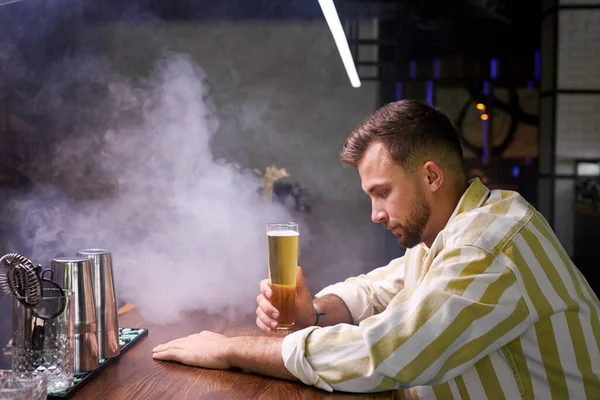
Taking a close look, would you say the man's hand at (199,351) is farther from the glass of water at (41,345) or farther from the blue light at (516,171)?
the blue light at (516,171)

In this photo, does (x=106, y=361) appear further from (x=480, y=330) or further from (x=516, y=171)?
(x=516, y=171)

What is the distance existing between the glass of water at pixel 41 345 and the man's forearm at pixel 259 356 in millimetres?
339

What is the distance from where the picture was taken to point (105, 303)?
1447 millimetres

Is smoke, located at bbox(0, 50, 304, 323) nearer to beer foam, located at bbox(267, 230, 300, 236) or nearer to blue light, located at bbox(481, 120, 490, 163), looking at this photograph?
beer foam, located at bbox(267, 230, 300, 236)

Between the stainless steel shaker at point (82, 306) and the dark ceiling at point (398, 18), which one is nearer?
the stainless steel shaker at point (82, 306)

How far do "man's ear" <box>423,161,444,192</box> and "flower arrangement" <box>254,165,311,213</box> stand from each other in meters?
3.01

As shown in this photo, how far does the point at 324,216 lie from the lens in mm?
4719

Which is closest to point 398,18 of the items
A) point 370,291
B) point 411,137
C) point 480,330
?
point 370,291

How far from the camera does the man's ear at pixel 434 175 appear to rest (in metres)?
1.69

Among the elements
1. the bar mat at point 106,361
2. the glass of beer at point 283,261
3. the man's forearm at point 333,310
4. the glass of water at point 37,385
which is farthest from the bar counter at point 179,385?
the man's forearm at point 333,310

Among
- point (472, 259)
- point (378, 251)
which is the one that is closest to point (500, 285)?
point (472, 259)

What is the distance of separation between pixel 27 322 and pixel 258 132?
3.57 m

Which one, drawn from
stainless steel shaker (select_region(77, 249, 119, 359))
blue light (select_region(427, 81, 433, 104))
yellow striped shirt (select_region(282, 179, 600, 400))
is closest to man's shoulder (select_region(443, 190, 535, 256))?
yellow striped shirt (select_region(282, 179, 600, 400))

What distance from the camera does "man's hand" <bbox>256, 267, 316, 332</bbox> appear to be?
169 cm
